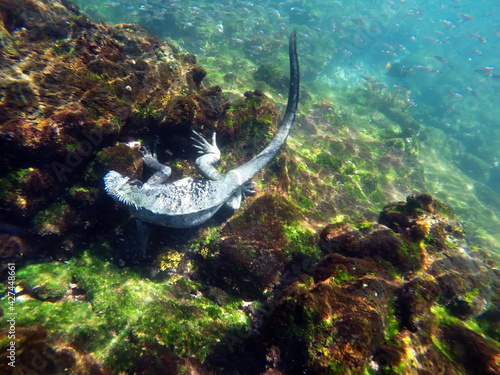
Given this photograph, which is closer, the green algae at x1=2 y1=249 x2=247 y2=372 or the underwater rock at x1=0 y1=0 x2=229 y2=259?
the green algae at x1=2 y1=249 x2=247 y2=372

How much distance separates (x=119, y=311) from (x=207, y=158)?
13.8 ft

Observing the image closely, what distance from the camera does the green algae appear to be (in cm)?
420

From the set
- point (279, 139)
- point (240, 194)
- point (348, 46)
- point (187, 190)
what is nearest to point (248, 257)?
point (240, 194)

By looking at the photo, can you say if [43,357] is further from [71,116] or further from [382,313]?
[382,313]

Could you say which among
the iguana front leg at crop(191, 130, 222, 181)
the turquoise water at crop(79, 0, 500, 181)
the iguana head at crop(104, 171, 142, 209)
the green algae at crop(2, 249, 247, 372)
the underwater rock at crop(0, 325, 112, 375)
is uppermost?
the turquoise water at crop(79, 0, 500, 181)

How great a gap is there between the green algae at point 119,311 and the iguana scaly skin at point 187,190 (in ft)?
4.85

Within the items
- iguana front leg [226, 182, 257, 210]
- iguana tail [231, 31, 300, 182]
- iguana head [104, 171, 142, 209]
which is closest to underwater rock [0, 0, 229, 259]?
iguana head [104, 171, 142, 209]

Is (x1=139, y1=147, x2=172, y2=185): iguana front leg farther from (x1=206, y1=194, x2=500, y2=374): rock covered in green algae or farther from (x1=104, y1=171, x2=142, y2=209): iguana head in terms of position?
(x1=206, y1=194, x2=500, y2=374): rock covered in green algae

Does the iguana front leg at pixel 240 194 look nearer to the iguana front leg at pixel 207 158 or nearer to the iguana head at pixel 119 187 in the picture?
the iguana front leg at pixel 207 158

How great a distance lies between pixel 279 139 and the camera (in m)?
7.98

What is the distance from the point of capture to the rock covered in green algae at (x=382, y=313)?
348 centimetres

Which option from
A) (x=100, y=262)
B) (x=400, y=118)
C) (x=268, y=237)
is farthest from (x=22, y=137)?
(x=400, y=118)

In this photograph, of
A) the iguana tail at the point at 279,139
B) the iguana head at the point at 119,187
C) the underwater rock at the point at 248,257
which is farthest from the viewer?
the iguana tail at the point at 279,139

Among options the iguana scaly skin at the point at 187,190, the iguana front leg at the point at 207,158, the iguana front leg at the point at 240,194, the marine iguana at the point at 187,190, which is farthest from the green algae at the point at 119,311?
the iguana front leg at the point at 207,158
